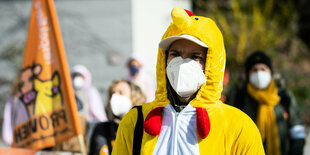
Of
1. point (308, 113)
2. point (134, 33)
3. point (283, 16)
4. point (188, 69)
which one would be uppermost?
point (283, 16)

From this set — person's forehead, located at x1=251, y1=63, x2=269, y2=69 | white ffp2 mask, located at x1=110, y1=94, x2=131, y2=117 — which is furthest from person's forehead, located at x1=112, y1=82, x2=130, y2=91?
person's forehead, located at x1=251, y1=63, x2=269, y2=69

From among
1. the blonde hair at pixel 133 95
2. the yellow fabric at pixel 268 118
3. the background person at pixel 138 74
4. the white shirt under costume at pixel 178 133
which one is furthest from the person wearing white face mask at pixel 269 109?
the white shirt under costume at pixel 178 133

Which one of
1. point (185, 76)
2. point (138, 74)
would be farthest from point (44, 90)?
point (138, 74)

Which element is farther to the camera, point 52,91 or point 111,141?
point 52,91

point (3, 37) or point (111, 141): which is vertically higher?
point (3, 37)

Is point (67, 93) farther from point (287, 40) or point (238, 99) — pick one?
point (287, 40)

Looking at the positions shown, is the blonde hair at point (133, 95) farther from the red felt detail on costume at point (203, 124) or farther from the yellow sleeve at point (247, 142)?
the yellow sleeve at point (247, 142)

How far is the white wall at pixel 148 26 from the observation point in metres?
10.1

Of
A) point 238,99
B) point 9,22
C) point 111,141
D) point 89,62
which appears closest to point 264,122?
point 238,99

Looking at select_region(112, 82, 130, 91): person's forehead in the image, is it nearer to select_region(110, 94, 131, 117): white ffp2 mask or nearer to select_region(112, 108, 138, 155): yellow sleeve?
select_region(110, 94, 131, 117): white ffp2 mask

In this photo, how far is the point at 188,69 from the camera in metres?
1.97

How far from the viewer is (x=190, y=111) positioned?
6.62ft

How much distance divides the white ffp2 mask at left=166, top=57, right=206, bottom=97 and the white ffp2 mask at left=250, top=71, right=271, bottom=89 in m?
2.47

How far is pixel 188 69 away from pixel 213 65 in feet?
0.54
